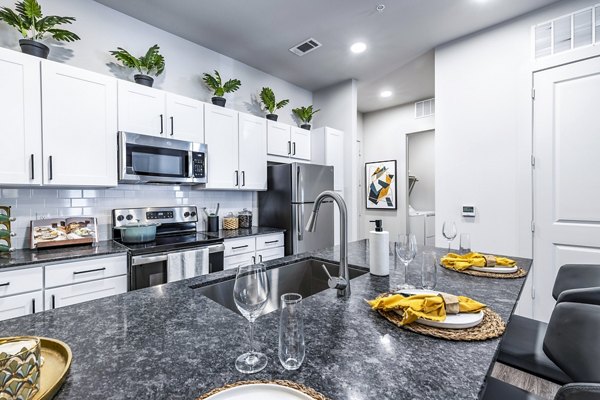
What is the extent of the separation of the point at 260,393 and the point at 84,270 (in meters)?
1.97

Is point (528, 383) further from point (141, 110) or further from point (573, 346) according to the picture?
point (141, 110)

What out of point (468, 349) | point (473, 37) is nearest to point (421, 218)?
point (473, 37)

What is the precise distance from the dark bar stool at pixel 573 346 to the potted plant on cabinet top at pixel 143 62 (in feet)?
10.2

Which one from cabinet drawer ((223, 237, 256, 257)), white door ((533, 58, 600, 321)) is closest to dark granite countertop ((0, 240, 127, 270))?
cabinet drawer ((223, 237, 256, 257))

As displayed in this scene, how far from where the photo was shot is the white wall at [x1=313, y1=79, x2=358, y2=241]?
13.8 ft

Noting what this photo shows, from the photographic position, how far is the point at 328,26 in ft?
9.59

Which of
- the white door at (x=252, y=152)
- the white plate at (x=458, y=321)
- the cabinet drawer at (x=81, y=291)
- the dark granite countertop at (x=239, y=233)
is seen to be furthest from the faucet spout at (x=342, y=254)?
the white door at (x=252, y=152)

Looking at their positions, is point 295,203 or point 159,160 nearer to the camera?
point 159,160

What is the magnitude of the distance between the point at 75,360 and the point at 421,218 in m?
5.43

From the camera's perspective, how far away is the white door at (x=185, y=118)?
2.71 meters

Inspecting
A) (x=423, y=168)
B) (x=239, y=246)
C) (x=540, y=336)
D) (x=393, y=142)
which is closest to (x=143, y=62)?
(x=239, y=246)

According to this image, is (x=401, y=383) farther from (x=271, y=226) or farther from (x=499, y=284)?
(x=271, y=226)

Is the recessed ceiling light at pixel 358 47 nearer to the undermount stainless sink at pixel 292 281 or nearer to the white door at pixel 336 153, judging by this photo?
the white door at pixel 336 153

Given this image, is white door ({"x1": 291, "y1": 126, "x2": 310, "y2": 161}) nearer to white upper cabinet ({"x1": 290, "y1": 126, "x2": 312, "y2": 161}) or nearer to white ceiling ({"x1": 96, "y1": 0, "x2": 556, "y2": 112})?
white upper cabinet ({"x1": 290, "y1": 126, "x2": 312, "y2": 161})
